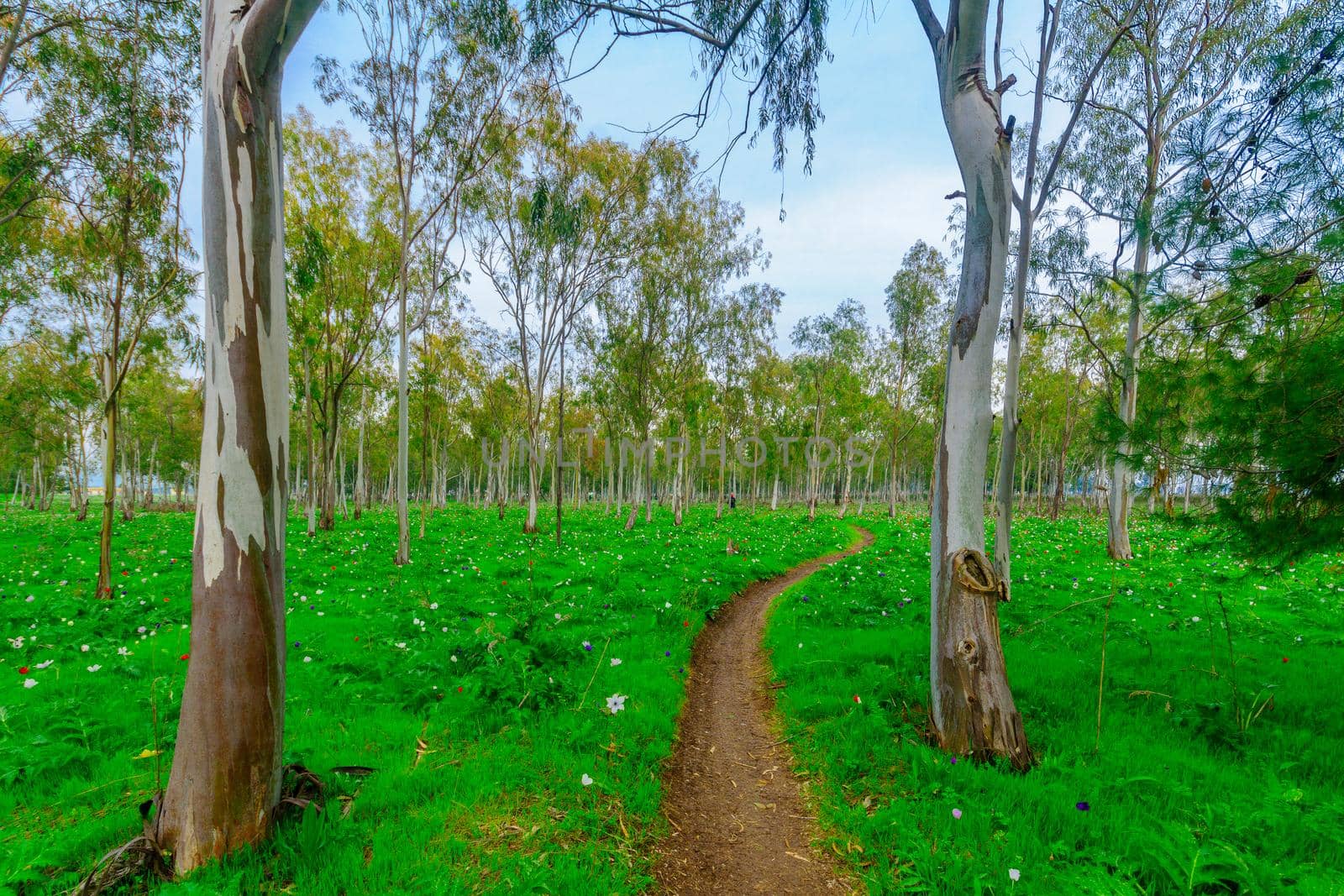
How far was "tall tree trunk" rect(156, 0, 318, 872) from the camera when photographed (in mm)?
2500

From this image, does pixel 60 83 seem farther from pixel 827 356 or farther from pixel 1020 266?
pixel 827 356

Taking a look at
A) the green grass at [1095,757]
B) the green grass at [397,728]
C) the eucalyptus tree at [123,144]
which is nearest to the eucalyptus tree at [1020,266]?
the green grass at [1095,757]

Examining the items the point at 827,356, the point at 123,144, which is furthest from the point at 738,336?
the point at 123,144

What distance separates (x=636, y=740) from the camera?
14.5 feet

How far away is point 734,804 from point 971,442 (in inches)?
136

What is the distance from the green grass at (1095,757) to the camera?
9.04ft

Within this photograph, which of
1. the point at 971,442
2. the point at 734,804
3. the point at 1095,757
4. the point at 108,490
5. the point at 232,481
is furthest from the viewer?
the point at 108,490

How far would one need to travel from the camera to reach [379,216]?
17734mm

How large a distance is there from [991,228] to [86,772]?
778cm

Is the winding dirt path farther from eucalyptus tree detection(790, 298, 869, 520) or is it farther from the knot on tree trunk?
eucalyptus tree detection(790, 298, 869, 520)

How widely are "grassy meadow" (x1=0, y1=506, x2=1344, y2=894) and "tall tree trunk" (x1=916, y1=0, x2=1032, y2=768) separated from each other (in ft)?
1.31

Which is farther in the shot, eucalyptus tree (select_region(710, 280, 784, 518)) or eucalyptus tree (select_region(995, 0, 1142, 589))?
eucalyptus tree (select_region(710, 280, 784, 518))

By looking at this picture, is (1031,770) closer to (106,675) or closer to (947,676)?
(947,676)

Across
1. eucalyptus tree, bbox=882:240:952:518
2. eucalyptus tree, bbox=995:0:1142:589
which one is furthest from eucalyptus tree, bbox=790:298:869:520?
eucalyptus tree, bbox=995:0:1142:589
